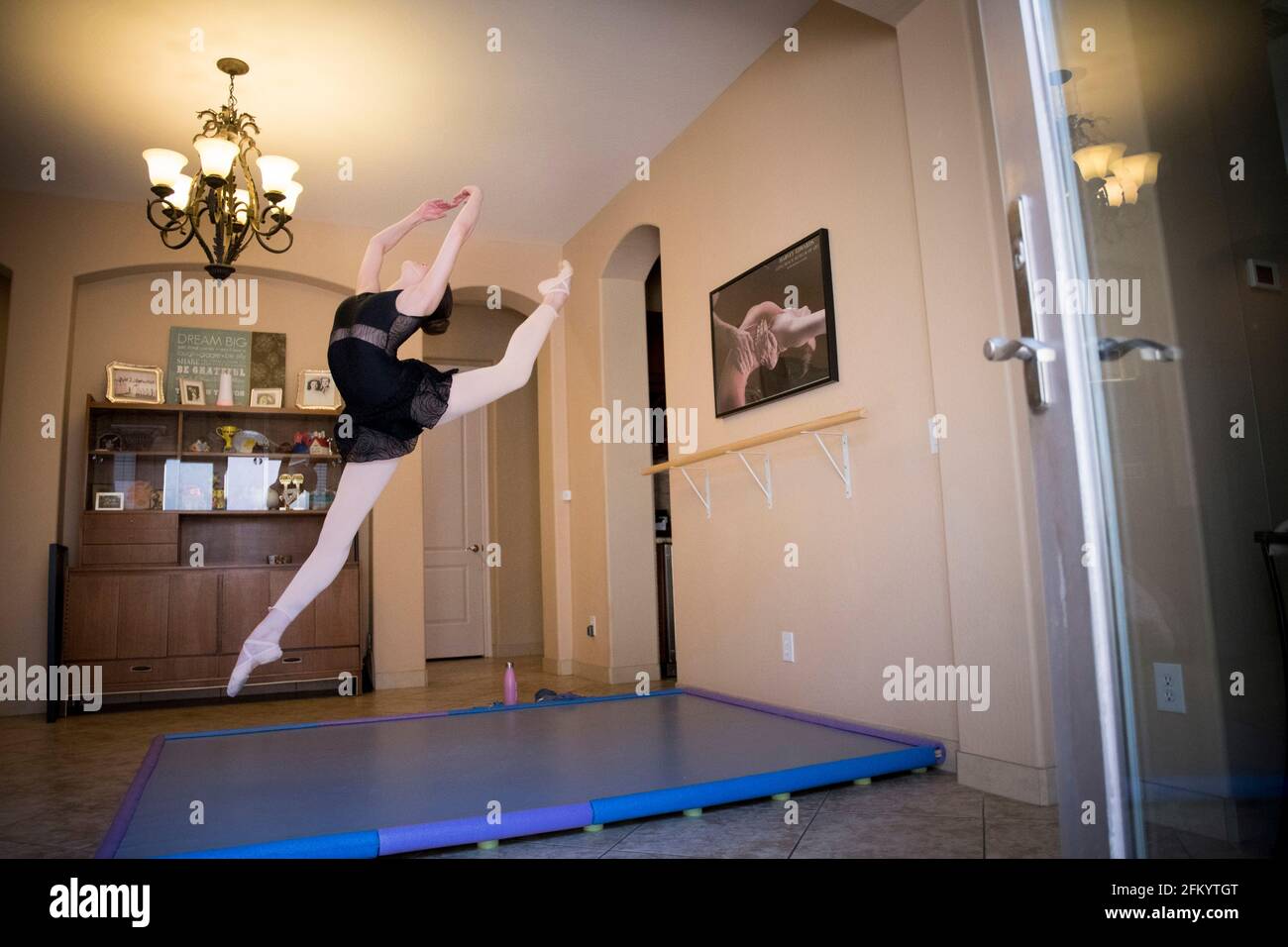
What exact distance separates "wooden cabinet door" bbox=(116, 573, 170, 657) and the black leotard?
2.68 m

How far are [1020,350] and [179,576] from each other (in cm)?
507

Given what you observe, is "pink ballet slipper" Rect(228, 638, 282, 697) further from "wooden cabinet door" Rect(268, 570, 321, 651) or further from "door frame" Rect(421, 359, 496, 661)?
"door frame" Rect(421, 359, 496, 661)

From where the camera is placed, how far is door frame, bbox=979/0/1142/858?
1.10 m

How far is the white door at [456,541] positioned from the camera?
708cm

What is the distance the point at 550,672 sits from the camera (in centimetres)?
600

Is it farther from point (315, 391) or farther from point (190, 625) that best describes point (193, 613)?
point (315, 391)

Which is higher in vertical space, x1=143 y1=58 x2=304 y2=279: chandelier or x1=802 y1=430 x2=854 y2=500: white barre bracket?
x1=143 y1=58 x2=304 y2=279: chandelier

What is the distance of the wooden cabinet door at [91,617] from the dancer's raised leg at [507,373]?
10.1 ft

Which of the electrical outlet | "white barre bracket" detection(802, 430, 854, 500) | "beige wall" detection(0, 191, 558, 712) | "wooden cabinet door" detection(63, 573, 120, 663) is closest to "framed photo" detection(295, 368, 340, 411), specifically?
"beige wall" detection(0, 191, 558, 712)

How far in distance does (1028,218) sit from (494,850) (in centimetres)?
184
